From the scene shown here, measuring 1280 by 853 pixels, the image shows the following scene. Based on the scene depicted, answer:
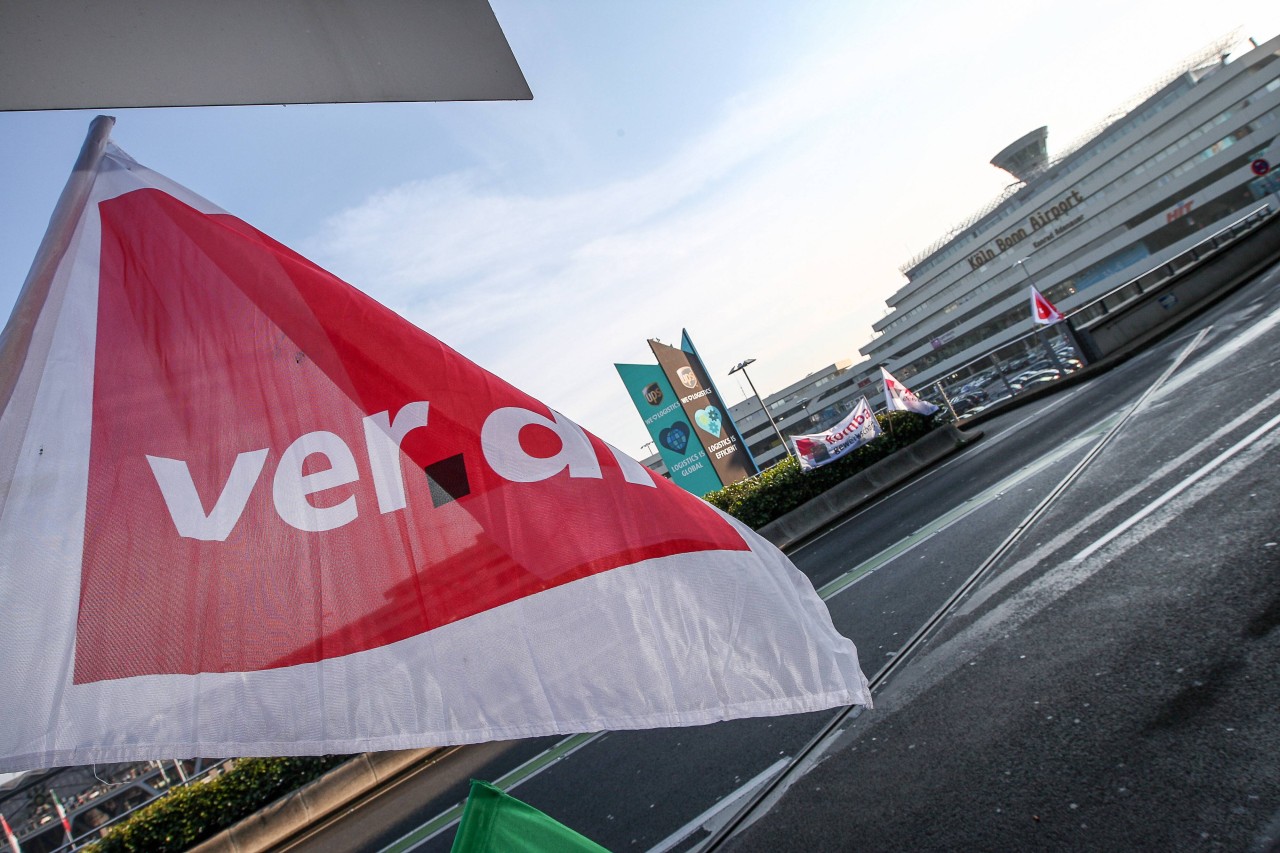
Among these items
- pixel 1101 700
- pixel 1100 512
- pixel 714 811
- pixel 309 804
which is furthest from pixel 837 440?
pixel 1101 700

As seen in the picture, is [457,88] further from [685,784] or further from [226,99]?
[685,784]

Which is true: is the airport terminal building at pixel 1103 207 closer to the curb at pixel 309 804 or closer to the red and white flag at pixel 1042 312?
the red and white flag at pixel 1042 312

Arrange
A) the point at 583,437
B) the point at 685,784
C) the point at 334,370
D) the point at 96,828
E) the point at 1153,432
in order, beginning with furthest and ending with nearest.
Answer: the point at 96,828, the point at 1153,432, the point at 685,784, the point at 583,437, the point at 334,370

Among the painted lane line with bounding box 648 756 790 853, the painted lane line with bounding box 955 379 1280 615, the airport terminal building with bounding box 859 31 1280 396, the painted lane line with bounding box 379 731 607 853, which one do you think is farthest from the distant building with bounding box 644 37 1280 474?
the painted lane line with bounding box 648 756 790 853

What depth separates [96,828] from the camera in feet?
35.1

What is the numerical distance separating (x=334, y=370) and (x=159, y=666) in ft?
2.61

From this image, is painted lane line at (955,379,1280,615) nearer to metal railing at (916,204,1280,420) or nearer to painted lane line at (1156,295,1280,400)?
painted lane line at (1156,295,1280,400)

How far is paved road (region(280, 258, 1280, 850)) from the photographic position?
3301 mm

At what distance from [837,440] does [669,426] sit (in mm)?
6918

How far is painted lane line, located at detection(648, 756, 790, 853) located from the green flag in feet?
10.7

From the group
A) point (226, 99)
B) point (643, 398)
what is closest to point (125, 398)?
point (226, 99)

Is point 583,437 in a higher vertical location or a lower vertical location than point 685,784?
higher

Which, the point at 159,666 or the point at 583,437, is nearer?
the point at 159,666

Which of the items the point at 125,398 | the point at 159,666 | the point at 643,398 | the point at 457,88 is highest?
the point at 643,398
